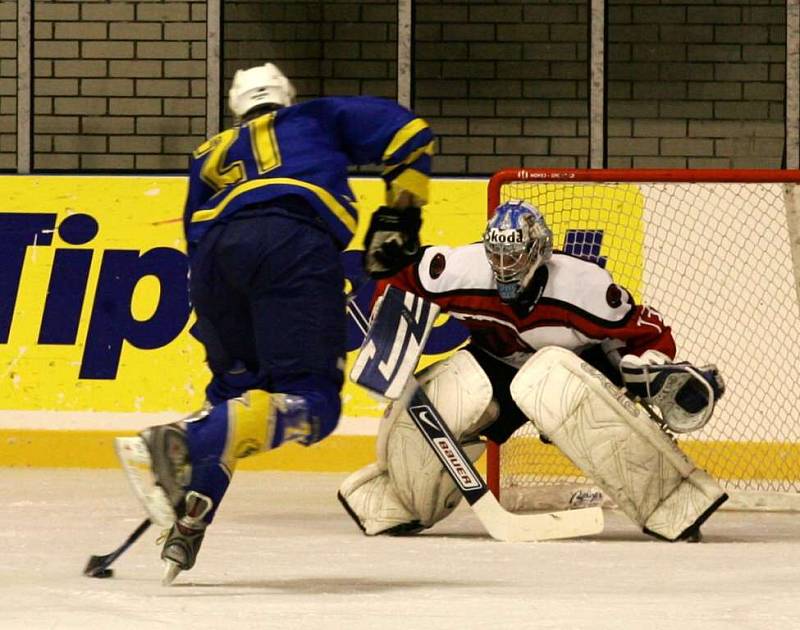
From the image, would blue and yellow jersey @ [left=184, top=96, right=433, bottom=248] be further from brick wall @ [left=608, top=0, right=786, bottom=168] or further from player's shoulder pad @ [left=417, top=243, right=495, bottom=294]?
brick wall @ [left=608, top=0, right=786, bottom=168]

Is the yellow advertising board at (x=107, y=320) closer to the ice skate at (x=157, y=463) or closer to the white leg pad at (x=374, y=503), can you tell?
the white leg pad at (x=374, y=503)

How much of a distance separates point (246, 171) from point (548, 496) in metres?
2.14

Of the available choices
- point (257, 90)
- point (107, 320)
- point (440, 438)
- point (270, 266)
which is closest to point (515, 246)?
point (440, 438)

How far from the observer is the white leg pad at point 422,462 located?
526 cm

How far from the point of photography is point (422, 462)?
5262 mm

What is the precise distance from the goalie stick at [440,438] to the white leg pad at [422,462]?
0.10 metres

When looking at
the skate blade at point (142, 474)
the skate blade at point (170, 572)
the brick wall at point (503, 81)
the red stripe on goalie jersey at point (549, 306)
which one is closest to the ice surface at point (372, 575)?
the skate blade at point (170, 572)

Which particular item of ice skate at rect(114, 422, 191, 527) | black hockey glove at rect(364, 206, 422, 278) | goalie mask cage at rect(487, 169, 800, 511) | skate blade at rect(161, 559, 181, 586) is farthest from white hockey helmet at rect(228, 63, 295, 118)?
goalie mask cage at rect(487, 169, 800, 511)

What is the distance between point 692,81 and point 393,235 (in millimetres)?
4352

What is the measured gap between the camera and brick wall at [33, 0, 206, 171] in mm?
8352

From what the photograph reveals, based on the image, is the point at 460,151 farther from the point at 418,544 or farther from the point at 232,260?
the point at 232,260

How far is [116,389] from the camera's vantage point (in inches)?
Answer: 271

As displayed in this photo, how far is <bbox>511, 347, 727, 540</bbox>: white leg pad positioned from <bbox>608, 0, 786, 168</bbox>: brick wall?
3346mm

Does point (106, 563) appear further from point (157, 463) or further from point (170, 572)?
point (157, 463)
